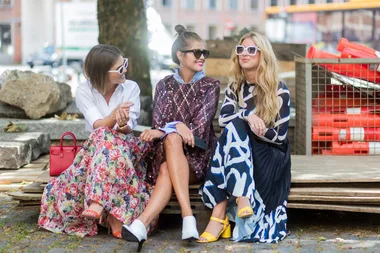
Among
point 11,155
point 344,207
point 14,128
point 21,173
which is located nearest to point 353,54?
point 344,207

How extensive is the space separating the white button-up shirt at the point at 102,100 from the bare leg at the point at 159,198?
0.49m

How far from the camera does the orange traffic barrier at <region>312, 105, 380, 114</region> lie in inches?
273

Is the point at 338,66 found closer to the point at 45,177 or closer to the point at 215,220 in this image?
the point at 215,220

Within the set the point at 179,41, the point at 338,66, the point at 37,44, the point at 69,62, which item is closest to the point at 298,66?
the point at 338,66

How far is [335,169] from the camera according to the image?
5.92 metres

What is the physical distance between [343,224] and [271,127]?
3.06 ft

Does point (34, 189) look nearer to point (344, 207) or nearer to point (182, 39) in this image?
point (182, 39)

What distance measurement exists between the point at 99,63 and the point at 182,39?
62 centimetres

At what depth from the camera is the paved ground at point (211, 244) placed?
520 centimetres

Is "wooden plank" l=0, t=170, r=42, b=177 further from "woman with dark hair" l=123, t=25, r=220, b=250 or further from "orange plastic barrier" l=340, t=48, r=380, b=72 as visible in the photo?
"orange plastic barrier" l=340, t=48, r=380, b=72

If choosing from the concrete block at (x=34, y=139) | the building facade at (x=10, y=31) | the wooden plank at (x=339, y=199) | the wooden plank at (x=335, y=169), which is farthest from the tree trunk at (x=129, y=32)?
the building facade at (x=10, y=31)

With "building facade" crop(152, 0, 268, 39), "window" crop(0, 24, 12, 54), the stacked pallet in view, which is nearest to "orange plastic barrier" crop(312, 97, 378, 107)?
the stacked pallet

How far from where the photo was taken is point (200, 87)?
583 centimetres

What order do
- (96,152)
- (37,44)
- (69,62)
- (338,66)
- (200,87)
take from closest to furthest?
(96,152)
(200,87)
(338,66)
(69,62)
(37,44)
